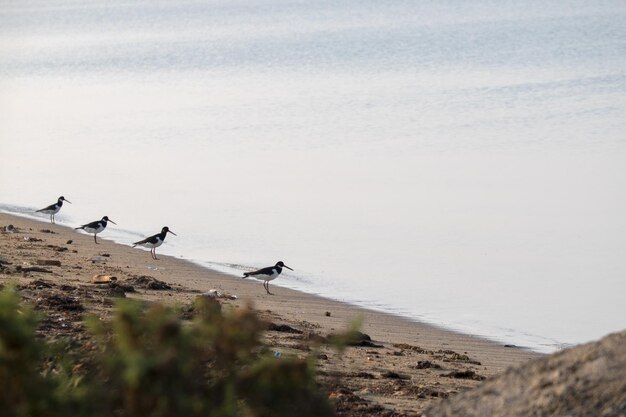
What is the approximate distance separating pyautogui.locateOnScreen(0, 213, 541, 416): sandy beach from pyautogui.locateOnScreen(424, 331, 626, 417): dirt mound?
4.96ft

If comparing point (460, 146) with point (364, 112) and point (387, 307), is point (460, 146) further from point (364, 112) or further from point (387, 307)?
point (387, 307)

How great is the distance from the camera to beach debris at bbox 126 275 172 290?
13875mm

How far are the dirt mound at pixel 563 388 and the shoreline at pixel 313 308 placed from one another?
5.13 m

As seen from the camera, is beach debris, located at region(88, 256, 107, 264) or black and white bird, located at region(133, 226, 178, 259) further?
black and white bird, located at region(133, 226, 178, 259)

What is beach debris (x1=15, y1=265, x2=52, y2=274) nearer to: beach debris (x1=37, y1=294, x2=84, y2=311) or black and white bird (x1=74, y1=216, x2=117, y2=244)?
beach debris (x1=37, y1=294, x2=84, y2=311)

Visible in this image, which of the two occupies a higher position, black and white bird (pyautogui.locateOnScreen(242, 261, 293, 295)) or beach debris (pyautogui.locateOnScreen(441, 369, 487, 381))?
black and white bird (pyautogui.locateOnScreen(242, 261, 293, 295))

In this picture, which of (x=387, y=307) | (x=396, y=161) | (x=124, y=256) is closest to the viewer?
(x=387, y=307)

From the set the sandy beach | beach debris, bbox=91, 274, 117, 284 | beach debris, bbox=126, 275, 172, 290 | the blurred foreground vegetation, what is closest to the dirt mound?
the blurred foreground vegetation

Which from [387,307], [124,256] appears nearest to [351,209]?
[124,256]

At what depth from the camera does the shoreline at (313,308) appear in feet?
39.8

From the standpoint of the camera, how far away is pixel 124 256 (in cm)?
1753

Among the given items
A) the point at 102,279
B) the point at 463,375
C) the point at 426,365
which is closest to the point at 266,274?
the point at 102,279

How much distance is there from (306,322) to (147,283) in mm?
2370

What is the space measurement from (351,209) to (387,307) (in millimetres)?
5787
